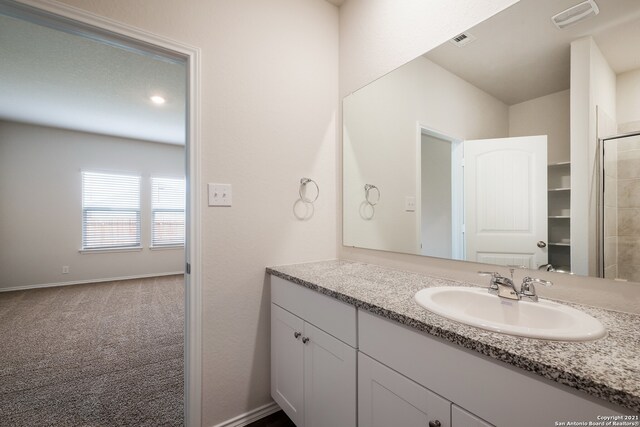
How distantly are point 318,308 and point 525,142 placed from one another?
1.09 m

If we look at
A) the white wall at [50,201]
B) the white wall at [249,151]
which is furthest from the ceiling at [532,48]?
the white wall at [50,201]

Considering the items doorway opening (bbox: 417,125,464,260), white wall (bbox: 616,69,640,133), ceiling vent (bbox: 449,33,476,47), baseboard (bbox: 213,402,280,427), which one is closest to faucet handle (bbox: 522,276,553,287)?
doorway opening (bbox: 417,125,464,260)

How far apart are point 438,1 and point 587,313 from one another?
57.1 inches

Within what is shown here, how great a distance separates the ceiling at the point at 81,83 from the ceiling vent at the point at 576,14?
6.43 feet

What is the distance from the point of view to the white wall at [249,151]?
1427 millimetres

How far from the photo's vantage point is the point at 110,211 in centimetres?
498

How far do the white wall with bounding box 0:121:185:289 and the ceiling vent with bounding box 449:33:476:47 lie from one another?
5.66m

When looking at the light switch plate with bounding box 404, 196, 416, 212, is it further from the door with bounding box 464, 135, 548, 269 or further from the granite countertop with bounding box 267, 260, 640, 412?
the granite countertop with bounding box 267, 260, 640, 412

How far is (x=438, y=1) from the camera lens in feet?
4.37

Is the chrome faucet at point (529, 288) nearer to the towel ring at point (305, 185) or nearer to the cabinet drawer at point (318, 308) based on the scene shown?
the cabinet drawer at point (318, 308)

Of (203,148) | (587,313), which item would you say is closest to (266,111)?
(203,148)

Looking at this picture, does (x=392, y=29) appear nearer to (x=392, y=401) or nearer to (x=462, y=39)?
(x=462, y=39)

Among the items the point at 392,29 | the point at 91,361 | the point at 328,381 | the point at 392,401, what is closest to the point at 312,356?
the point at 328,381

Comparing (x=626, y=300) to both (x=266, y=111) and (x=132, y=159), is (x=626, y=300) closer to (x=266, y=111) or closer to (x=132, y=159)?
(x=266, y=111)
